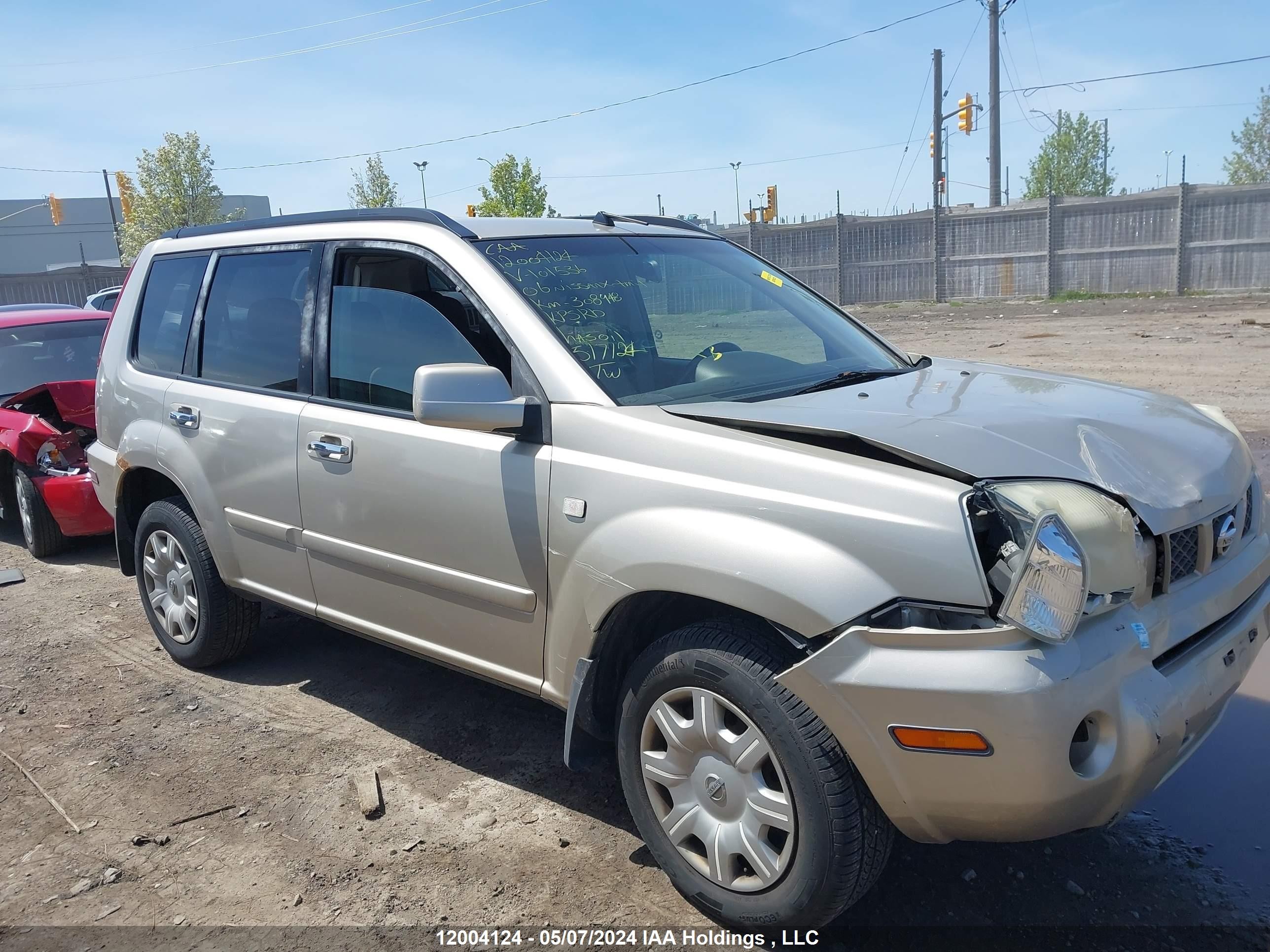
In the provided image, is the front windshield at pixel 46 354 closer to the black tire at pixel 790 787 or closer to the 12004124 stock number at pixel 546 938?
the 12004124 stock number at pixel 546 938

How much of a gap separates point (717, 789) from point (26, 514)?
621 centimetres

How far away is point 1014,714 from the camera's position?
216 cm

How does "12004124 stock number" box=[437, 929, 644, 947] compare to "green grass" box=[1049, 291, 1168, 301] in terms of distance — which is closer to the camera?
"12004124 stock number" box=[437, 929, 644, 947]

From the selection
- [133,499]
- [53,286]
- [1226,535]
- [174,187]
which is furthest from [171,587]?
[174,187]

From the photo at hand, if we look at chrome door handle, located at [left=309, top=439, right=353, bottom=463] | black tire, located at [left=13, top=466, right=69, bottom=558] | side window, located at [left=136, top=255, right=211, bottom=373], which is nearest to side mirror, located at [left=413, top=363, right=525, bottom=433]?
chrome door handle, located at [left=309, top=439, right=353, bottom=463]

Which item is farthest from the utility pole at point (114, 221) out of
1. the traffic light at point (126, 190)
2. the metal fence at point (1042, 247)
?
the metal fence at point (1042, 247)

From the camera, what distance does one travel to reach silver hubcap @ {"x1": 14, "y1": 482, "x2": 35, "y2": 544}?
6.98m

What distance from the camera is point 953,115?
34375 mm

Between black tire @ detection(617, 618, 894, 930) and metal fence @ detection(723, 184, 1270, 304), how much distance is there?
25.6m

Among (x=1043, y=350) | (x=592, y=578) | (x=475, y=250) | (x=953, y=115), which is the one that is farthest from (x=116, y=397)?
(x=953, y=115)

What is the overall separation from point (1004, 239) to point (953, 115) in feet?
31.5

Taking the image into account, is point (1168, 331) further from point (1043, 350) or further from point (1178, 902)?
point (1178, 902)

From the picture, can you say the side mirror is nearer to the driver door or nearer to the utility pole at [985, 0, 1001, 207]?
the driver door

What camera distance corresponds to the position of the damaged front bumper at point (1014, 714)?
2172 millimetres
